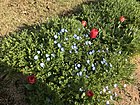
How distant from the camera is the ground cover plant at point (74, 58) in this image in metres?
4.33

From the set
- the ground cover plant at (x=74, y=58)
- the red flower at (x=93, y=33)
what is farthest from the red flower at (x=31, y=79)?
the red flower at (x=93, y=33)

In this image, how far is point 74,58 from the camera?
15.4 feet

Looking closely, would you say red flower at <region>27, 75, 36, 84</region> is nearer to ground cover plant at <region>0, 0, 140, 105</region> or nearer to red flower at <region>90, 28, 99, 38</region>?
ground cover plant at <region>0, 0, 140, 105</region>

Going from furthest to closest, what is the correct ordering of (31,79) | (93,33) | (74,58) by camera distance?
(93,33), (74,58), (31,79)

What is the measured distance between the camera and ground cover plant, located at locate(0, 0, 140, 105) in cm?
433

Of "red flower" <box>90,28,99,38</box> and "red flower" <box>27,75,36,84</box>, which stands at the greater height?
"red flower" <box>90,28,99,38</box>

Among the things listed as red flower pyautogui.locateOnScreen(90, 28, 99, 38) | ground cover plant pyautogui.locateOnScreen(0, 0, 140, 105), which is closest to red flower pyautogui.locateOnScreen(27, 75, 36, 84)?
ground cover plant pyautogui.locateOnScreen(0, 0, 140, 105)

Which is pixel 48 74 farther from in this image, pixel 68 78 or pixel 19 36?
pixel 19 36

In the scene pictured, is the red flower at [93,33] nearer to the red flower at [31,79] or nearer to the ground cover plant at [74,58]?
the ground cover plant at [74,58]

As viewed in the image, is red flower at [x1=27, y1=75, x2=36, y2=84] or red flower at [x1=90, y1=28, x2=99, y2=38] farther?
red flower at [x1=90, y1=28, x2=99, y2=38]

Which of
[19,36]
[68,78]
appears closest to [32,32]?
[19,36]

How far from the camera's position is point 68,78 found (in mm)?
4426

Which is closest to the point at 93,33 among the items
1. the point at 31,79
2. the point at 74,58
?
the point at 74,58

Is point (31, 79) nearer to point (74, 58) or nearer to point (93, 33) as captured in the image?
point (74, 58)
